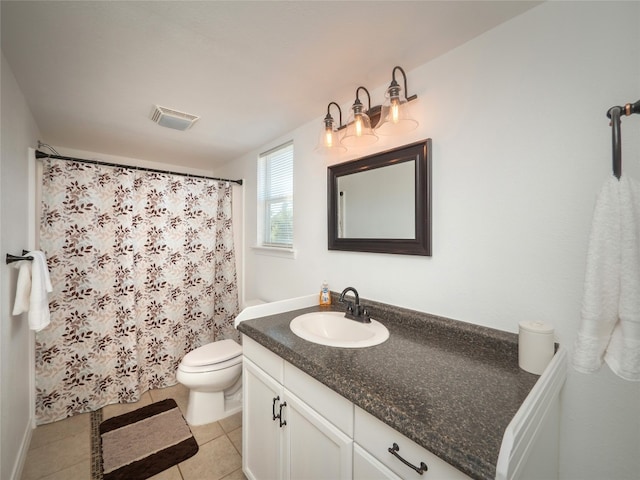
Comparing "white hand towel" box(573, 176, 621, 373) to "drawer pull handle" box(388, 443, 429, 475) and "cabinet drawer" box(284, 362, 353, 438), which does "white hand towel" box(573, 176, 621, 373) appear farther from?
"cabinet drawer" box(284, 362, 353, 438)

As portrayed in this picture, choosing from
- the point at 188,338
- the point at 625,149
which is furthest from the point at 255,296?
the point at 625,149

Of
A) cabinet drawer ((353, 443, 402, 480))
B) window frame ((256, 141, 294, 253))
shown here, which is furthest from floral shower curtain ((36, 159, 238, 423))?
cabinet drawer ((353, 443, 402, 480))

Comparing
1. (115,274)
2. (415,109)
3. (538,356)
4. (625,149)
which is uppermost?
(415,109)

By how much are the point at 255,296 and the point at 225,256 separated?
1.77ft

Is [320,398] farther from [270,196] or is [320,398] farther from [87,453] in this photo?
[270,196]

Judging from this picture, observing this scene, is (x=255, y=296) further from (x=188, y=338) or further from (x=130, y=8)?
(x=130, y=8)

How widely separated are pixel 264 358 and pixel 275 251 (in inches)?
47.1

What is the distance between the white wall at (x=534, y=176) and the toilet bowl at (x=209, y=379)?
1.36 metres

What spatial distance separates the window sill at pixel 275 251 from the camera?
2.15m

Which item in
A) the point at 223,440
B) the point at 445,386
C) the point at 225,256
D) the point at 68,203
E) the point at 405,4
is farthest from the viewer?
the point at 225,256

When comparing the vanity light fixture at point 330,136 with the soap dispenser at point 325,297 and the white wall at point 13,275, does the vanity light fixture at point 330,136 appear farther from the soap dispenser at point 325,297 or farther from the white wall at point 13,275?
the white wall at point 13,275

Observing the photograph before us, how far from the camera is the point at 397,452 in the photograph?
698mm

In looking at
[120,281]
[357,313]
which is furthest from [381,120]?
[120,281]

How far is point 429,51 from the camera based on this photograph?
1.22 m
